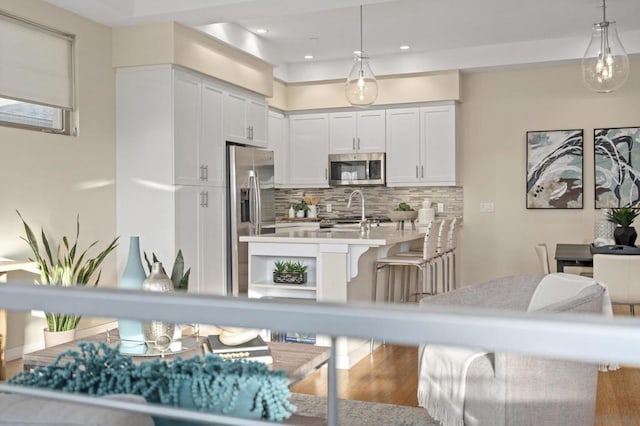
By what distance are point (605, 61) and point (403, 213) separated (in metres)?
3.17

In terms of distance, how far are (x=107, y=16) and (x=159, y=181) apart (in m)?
1.42

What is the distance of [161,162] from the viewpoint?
527 cm

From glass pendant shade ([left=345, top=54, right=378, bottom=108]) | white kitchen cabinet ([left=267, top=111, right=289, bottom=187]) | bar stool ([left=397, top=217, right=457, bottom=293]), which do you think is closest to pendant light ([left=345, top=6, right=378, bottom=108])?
glass pendant shade ([left=345, top=54, right=378, bottom=108])

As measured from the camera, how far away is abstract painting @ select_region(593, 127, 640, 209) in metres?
6.72

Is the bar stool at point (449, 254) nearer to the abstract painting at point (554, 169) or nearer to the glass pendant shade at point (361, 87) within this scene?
the abstract painting at point (554, 169)

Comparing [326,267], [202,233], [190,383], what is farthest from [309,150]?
[190,383]

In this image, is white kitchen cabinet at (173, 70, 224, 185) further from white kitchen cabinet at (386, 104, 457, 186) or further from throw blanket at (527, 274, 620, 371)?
throw blanket at (527, 274, 620, 371)

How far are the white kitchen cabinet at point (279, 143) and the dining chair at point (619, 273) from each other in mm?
4355

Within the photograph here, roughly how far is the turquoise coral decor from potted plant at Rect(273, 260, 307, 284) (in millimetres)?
3286

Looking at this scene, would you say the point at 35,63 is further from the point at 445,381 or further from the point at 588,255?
the point at 588,255

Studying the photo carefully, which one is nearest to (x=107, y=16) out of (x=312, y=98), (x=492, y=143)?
(x=312, y=98)

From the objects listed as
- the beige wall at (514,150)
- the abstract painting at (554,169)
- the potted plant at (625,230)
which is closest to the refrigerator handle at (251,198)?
the beige wall at (514,150)

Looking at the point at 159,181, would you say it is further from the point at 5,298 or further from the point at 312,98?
the point at 5,298

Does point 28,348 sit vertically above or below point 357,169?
below
